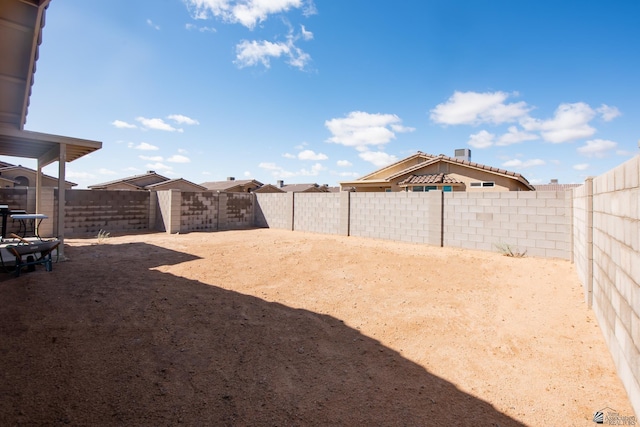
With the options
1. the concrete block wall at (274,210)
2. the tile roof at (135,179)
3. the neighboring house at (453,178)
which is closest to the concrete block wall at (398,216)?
the concrete block wall at (274,210)

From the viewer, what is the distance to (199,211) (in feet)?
54.0

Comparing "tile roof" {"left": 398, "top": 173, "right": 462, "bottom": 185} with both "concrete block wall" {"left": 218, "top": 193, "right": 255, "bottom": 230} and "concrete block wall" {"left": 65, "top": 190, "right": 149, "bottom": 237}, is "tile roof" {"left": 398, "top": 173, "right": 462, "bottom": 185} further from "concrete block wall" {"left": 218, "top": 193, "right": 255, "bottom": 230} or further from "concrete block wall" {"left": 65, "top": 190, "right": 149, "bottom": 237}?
"concrete block wall" {"left": 65, "top": 190, "right": 149, "bottom": 237}

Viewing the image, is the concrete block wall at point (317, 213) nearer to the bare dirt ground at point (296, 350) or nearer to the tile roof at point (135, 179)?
the bare dirt ground at point (296, 350)

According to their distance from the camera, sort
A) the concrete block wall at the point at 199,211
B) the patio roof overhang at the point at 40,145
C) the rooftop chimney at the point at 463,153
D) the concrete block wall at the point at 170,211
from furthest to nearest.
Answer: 1. the rooftop chimney at the point at 463,153
2. the concrete block wall at the point at 199,211
3. the concrete block wall at the point at 170,211
4. the patio roof overhang at the point at 40,145

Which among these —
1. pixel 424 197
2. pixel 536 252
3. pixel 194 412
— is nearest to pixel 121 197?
pixel 424 197

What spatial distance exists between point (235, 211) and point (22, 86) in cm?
1212

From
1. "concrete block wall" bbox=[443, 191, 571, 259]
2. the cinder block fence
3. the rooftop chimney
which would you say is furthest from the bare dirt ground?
the rooftop chimney

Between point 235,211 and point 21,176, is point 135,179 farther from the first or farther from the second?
point 235,211

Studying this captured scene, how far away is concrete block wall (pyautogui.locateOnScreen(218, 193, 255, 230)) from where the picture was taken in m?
17.7

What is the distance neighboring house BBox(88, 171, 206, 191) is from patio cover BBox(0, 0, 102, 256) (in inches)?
867

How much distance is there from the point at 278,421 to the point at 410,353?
2.03 m

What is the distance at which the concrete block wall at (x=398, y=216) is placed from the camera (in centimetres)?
1202

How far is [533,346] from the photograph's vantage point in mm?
4320

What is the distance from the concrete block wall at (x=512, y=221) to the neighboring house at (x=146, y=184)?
92.8ft
